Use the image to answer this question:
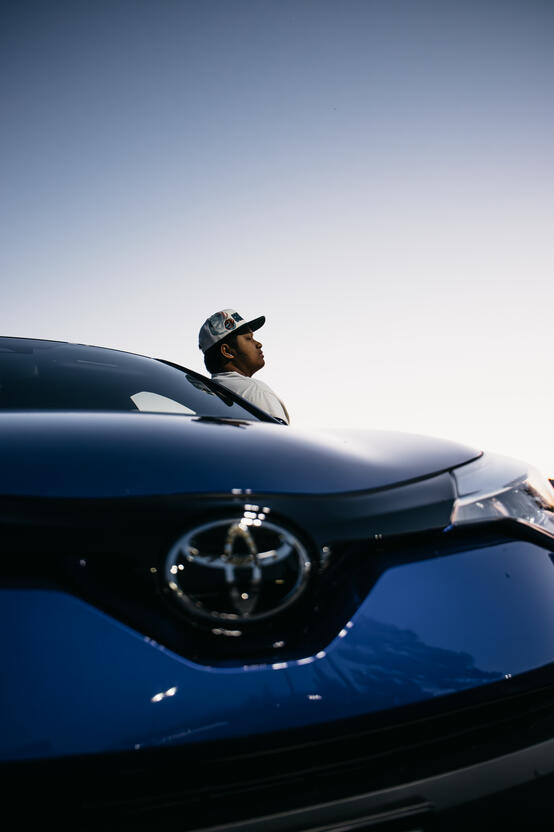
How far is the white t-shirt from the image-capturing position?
133 inches

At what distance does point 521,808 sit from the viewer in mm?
729

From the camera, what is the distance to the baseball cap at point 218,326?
404cm

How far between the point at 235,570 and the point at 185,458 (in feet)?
0.77

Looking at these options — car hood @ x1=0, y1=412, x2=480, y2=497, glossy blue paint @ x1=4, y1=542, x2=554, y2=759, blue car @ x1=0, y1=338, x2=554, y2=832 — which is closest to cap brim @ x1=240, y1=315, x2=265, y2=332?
car hood @ x1=0, y1=412, x2=480, y2=497

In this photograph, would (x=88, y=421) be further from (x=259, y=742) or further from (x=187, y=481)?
(x=259, y=742)

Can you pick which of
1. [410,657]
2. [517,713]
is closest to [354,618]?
[410,657]

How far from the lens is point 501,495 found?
963 millimetres

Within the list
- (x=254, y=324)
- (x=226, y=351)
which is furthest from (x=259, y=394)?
(x=254, y=324)

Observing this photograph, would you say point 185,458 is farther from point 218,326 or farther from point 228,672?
point 218,326

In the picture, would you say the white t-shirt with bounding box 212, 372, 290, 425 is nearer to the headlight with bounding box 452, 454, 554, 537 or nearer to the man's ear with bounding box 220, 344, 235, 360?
the man's ear with bounding box 220, 344, 235, 360

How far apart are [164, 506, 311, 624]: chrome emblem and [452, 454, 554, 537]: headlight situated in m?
0.31

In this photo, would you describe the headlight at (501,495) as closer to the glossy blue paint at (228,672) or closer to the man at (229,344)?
the glossy blue paint at (228,672)

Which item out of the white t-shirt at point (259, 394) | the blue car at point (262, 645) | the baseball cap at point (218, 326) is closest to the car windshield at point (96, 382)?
the blue car at point (262, 645)

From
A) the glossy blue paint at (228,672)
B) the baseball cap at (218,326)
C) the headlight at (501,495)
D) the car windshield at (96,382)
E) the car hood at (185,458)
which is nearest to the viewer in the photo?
the glossy blue paint at (228,672)
